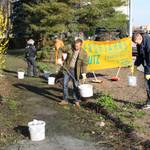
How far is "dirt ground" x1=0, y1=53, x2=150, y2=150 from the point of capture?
8078 millimetres

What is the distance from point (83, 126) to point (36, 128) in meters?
1.50

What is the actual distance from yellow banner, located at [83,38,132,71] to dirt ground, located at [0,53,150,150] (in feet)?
8.46

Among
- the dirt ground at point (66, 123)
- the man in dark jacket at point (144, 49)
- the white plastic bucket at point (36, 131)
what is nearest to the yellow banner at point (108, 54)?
the dirt ground at point (66, 123)

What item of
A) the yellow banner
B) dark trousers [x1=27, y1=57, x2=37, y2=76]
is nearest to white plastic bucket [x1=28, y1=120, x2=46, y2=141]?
the yellow banner

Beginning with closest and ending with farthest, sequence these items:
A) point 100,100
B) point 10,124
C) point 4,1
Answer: point 10,124
point 100,100
point 4,1

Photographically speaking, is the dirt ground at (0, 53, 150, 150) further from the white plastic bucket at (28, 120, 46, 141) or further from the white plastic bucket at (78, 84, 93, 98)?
the white plastic bucket at (78, 84, 93, 98)

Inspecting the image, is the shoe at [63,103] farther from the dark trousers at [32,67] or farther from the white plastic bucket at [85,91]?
the dark trousers at [32,67]

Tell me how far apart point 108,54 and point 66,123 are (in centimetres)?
835

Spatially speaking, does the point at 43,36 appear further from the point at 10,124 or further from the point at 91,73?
→ the point at 10,124

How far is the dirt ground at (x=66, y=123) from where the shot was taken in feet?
26.5

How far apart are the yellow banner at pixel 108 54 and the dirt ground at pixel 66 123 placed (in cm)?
258

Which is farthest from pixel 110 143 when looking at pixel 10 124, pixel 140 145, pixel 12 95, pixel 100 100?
pixel 12 95

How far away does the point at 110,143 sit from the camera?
8.16 m

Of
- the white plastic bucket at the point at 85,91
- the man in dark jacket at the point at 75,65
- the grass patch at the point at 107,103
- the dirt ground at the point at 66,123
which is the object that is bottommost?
the dirt ground at the point at 66,123
